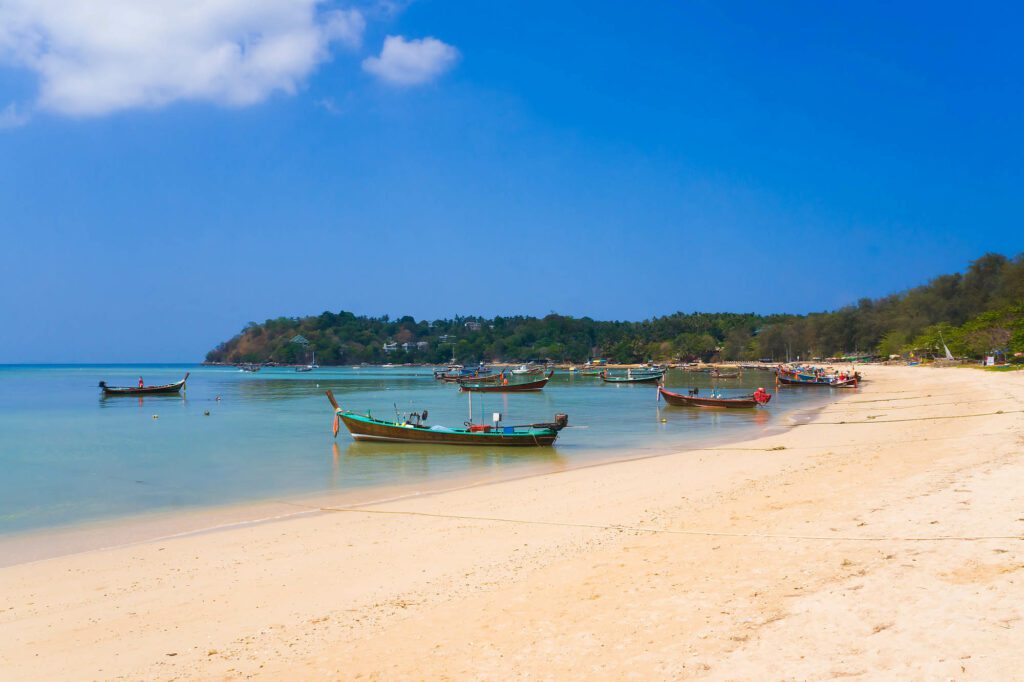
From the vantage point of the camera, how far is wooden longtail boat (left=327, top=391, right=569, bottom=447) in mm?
20828

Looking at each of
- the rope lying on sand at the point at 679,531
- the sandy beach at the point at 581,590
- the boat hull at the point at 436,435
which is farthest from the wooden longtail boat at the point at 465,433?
the sandy beach at the point at 581,590

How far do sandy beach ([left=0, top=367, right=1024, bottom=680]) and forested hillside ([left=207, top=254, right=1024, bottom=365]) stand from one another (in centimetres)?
4415

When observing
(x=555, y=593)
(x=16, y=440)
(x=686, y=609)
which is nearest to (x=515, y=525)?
(x=555, y=593)

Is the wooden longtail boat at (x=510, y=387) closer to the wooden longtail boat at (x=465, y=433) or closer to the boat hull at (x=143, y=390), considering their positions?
the boat hull at (x=143, y=390)

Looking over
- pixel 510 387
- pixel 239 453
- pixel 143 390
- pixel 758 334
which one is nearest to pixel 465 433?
pixel 239 453

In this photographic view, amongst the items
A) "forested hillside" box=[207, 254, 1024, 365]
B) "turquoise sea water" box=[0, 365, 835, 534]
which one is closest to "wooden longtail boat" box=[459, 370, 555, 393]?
"turquoise sea water" box=[0, 365, 835, 534]

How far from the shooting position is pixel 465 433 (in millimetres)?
20875

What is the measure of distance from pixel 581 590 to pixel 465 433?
1488 cm

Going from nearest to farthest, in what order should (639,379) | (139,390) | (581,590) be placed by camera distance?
(581,590)
(139,390)
(639,379)

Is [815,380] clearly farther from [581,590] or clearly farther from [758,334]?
[758,334]

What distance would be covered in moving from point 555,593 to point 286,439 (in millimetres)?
20957

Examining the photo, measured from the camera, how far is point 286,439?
25.0 meters

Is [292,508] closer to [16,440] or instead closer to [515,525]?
[515,525]

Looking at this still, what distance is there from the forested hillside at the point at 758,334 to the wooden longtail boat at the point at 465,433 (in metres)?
38.0
